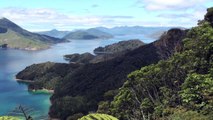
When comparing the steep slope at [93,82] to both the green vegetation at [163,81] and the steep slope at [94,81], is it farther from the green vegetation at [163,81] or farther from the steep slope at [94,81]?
the green vegetation at [163,81]

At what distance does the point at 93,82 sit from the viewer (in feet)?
363

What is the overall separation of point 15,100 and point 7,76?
58.1 m

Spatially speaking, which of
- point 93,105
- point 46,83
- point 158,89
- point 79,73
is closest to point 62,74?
point 46,83

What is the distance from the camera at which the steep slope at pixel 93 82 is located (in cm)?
8912

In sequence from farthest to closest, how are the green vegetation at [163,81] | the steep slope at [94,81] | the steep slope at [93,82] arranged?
the steep slope at [94,81] → the steep slope at [93,82] → the green vegetation at [163,81]

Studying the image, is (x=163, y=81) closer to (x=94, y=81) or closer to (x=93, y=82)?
(x=93, y=82)

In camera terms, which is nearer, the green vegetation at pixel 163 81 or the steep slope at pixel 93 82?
the green vegetation at pixel 163 81

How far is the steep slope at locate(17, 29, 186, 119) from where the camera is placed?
89.1m

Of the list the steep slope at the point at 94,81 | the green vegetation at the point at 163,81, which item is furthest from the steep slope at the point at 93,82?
the green vegetation at the point at 163,81

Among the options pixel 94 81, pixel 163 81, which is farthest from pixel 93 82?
pixel 163 81

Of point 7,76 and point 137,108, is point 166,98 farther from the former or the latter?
point 7,76

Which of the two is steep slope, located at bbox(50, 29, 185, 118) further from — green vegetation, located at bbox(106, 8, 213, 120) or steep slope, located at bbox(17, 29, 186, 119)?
green vegetation, located at bbox(106, 8, 213, 120)

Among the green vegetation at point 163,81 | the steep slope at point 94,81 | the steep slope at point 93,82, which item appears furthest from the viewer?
the steep slope at point 94,81

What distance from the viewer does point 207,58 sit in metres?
37.1
